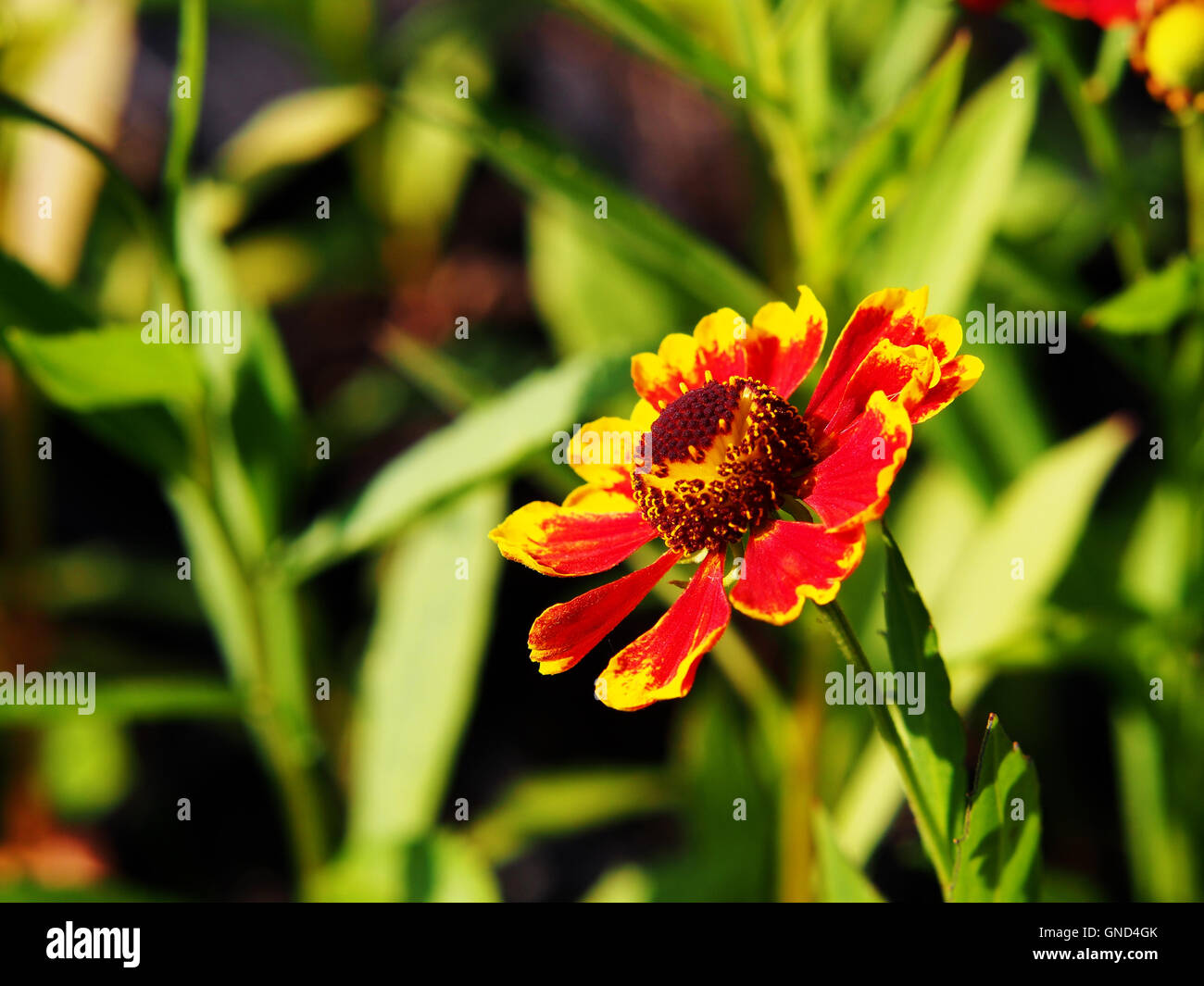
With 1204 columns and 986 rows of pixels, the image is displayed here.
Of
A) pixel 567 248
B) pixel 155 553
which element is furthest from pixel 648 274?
pixel 155 553

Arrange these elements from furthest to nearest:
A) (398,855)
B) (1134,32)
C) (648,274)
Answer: (648,274)
(398,855)
(1134,32)

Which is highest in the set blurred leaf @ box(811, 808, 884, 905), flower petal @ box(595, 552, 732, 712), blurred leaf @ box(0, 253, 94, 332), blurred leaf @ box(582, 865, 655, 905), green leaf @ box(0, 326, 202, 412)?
blurred leaf @ box(0, 253, 94, 332)

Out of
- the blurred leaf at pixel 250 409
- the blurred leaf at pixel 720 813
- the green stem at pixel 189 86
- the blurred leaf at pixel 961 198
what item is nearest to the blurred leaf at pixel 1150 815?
the blurred leaf at pixel 720 813

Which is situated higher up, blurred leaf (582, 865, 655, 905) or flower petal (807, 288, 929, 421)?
flower petal (807, 288, 929, 421)

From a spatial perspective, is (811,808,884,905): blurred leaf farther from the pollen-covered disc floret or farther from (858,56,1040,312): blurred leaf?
(858,56,1040,312): blurred leaf

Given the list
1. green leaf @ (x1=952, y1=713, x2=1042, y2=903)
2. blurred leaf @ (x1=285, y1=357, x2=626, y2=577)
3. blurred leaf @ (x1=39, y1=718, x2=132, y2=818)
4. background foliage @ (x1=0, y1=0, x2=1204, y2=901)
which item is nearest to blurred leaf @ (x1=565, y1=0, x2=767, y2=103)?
background foliage @ (x1=0, y1=0, x2=1204, y2=901)
